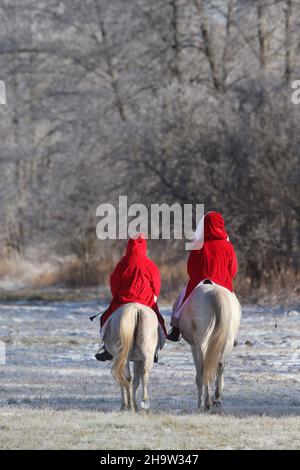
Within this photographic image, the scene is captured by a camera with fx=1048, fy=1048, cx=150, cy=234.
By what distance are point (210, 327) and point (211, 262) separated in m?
0.90

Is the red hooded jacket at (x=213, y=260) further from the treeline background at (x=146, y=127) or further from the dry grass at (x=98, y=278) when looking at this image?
the treeline background at (x=146, y=127)

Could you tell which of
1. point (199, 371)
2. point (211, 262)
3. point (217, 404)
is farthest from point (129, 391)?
point (211, 262)

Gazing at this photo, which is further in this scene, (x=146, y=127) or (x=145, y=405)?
(x=146, y=127)

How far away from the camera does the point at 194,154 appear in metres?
30.7

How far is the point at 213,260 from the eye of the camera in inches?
493

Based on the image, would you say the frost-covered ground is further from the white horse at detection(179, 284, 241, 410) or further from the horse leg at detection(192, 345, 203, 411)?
the white horse at detection(179, 284, 241, 410)

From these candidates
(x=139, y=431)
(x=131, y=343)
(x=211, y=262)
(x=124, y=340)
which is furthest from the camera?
(x=211, y=262)

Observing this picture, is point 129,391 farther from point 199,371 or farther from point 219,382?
point 219,382

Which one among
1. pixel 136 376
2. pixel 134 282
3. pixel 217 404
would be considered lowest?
pixel 217 404

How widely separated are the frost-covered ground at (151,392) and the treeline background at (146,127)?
592 cm

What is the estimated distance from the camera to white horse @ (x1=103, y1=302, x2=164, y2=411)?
11.7 meters

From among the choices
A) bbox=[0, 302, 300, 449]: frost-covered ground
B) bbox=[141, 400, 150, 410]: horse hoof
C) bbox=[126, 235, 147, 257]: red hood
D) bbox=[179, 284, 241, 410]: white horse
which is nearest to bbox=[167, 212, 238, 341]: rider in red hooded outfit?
bbox=[179, 284, 241, 410]: white horse
